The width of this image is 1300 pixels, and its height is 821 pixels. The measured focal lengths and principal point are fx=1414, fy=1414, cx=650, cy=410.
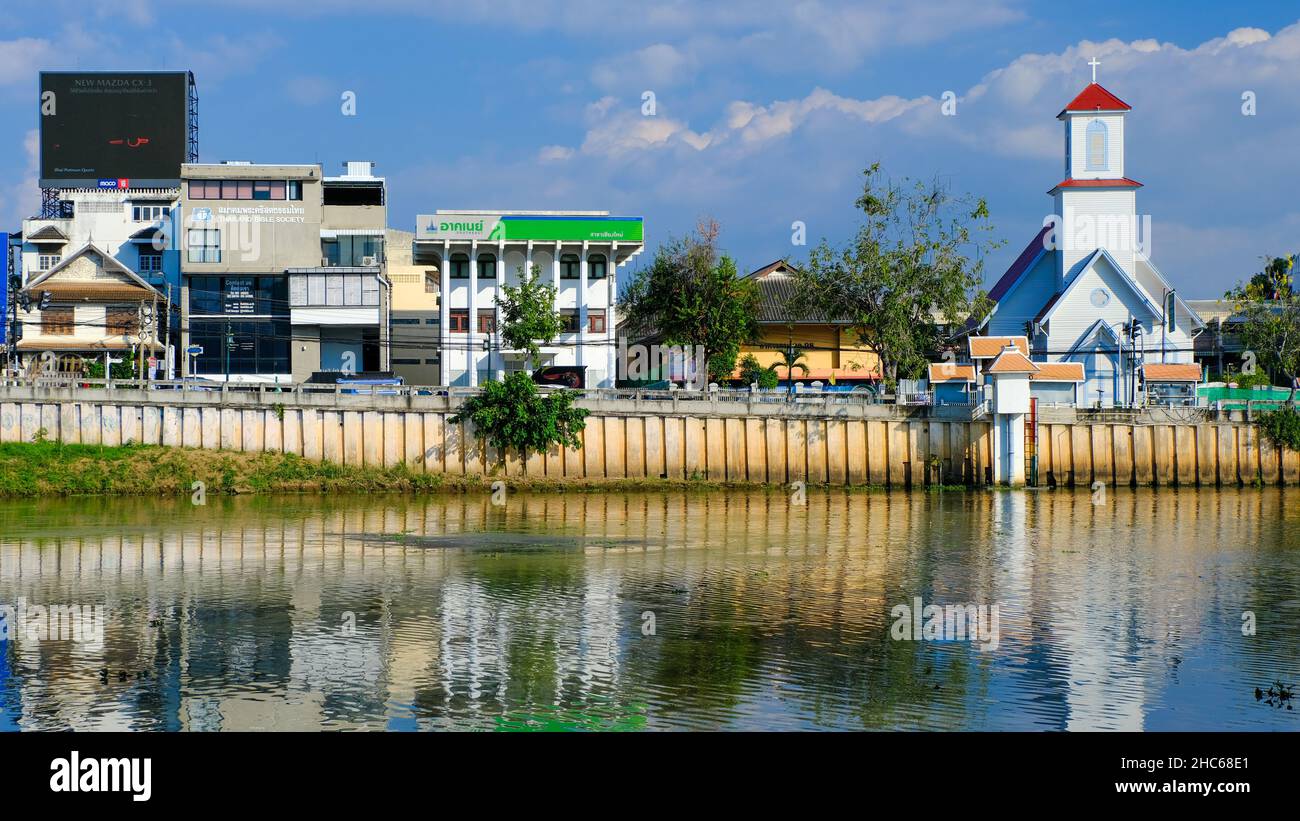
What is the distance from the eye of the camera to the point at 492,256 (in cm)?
9038

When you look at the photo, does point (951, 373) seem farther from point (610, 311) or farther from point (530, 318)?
point (610, 311)

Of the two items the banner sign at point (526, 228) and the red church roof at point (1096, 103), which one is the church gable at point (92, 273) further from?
the red church roof at point (1096, 103)

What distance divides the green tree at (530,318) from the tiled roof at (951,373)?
22.4 metres

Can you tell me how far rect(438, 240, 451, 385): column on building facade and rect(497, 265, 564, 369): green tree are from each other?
19.3 ft

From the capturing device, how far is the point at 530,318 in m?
79.5

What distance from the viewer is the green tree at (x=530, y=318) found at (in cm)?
7931

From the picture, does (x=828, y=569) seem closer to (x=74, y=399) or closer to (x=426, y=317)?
(x=74, y=399)

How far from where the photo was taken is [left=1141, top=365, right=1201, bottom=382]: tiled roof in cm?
7200

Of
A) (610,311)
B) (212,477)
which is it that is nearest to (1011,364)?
(610,311)

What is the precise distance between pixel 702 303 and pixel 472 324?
15.0 meters

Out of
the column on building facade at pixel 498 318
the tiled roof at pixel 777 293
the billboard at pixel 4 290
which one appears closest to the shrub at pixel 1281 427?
the tiled roof at pixel 777 293
